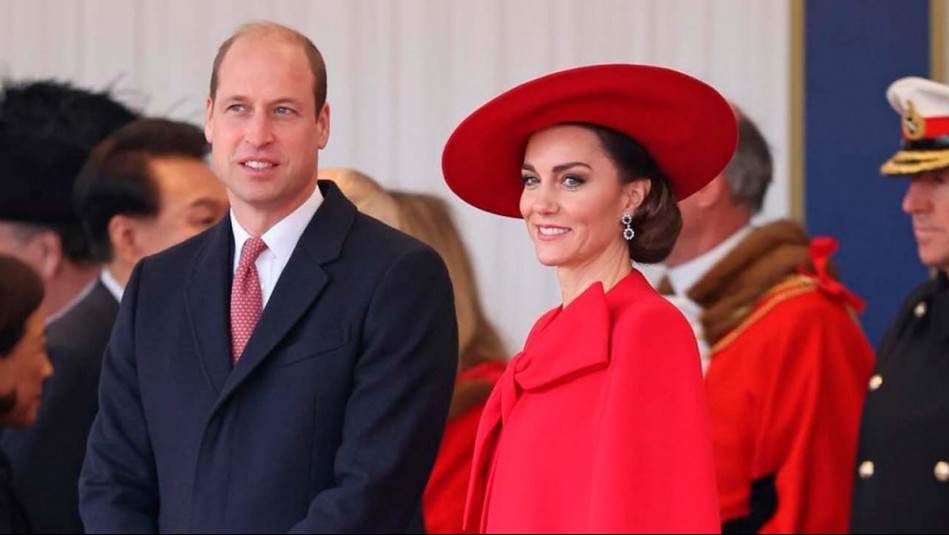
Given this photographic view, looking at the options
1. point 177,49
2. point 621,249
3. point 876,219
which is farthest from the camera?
point 177,49

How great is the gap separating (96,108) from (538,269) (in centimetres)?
133

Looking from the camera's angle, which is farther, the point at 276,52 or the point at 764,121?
the point at 764,121

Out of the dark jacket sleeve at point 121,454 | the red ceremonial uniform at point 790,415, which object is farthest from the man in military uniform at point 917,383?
the dark jacket sleeve at point 121,454

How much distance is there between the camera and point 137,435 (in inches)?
120

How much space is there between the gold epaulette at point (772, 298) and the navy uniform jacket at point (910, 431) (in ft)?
1.11

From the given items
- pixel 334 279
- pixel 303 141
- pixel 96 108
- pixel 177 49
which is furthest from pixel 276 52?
pixel 177 49

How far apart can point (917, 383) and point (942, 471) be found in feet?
0.74

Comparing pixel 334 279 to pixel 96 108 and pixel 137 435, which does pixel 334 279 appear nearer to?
pixel 137 435

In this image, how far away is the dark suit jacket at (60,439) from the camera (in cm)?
428

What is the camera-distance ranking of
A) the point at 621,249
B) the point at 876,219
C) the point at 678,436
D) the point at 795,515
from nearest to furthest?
the point at 678,436, the point at 621,249, the point at 795,515, the point at 876,219

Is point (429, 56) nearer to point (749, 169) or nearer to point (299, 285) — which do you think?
point (749, 169)

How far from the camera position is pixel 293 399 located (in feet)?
9.59

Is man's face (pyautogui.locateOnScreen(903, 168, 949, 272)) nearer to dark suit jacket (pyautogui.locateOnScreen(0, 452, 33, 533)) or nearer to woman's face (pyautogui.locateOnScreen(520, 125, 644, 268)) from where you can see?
woman's face (pyautogui.locateOnScreen(520, 125, 644, 268))

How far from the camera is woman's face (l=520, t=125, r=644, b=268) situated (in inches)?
112
